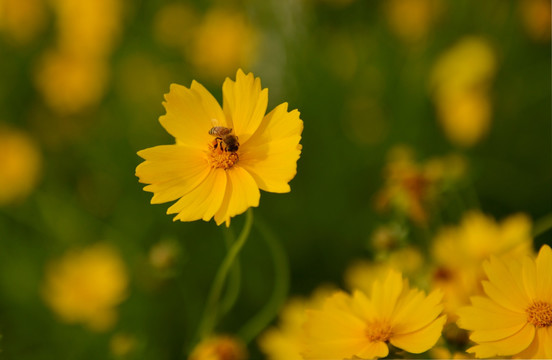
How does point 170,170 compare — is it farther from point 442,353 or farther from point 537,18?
point 537,18

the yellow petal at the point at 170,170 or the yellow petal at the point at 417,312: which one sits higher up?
the yellow petal at the point at 170,170

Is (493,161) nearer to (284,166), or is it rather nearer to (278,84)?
(278,84)

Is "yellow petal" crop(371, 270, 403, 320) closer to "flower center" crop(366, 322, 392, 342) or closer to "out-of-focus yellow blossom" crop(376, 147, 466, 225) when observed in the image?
"flower center" crop(366, 322, 392, 342)

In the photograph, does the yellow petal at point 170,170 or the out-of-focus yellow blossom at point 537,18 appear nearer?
the yellow petal at point 170,170

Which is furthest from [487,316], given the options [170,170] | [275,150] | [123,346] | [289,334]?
[123,346]

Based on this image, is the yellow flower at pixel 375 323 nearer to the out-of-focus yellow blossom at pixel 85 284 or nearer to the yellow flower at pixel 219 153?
the yellow flower at pixel 219 153

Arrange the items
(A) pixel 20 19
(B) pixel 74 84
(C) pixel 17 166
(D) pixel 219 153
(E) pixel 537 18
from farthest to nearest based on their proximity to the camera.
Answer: (A) pixel 20 19 → (B) pixel 74 84 → (C) pixel 17 166 → (E) pixel 537 18 → (D) pixel 219 153

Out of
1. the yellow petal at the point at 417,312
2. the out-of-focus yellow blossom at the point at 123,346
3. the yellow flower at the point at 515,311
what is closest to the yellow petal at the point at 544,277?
the yellow flower at the point at 515,311
